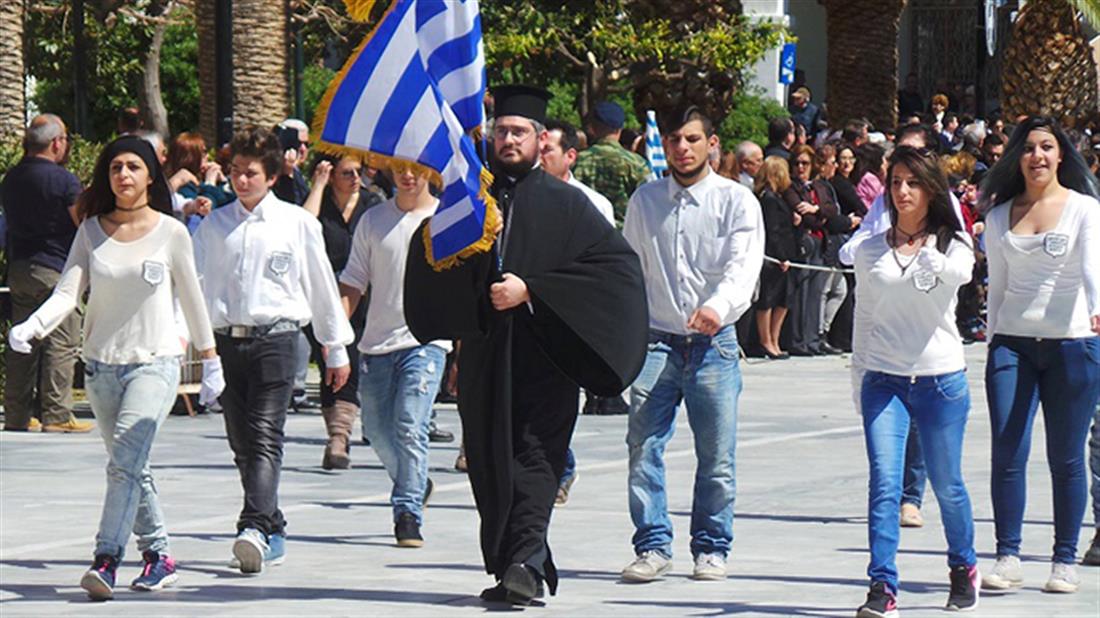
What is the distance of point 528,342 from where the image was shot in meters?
9.30

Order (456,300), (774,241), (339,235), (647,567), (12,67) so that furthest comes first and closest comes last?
(774,241) → (12,67) → (339,235) → (647,567) → (456,300)

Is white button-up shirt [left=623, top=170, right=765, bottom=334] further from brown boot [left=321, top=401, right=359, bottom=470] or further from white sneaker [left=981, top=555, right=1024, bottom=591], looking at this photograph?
brown boot [left=321, top=401, right=359, bottom=470]

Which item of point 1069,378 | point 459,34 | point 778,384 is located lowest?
point 778,384

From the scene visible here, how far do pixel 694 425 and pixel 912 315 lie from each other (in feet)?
4.26

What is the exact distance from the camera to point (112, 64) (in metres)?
36.8

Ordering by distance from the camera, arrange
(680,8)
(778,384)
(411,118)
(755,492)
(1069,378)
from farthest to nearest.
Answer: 1. (680,8)
2. (778,384)
3. (755,492)
4. (1069,378)
5. (411,118)

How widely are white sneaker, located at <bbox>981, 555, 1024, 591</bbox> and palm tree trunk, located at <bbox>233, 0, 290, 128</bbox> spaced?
12.5 meters

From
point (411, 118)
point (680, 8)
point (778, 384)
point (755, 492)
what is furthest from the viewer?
point (680, 8)

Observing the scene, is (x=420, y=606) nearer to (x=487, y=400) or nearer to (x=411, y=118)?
(x=487, y=400)

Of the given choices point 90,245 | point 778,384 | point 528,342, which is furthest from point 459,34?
point 778,384

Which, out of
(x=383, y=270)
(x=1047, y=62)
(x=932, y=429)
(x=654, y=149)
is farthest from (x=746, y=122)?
(x=932, y=429)

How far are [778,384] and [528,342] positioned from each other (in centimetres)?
1008

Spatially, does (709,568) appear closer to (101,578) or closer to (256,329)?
(256,329)

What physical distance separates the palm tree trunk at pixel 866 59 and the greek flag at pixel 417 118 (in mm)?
22447
